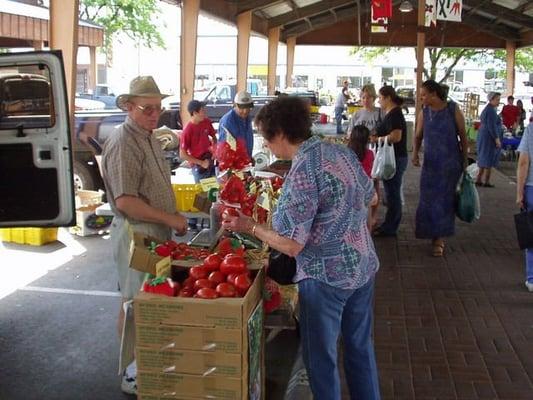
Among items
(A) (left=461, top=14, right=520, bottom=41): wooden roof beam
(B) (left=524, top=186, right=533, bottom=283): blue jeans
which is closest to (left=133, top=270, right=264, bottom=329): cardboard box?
(B) (left=524, top=186, right=533, bottom=283): blue jeans

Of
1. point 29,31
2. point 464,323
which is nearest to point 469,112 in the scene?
point 29,31

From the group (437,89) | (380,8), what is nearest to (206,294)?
(437,89)

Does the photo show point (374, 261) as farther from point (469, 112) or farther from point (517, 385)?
point (469, 112)

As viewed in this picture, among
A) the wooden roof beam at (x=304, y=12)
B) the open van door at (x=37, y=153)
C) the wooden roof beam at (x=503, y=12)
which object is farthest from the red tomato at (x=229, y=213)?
the wooden roof beam at (x=503, y=12)

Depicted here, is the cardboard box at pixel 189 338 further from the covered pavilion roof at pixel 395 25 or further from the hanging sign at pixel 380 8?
the covered pavilion roof at pixel 395 25

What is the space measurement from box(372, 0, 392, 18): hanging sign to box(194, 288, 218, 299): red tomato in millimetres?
12607

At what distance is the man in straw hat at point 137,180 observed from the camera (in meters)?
3.26

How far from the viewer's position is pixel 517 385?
147 inches

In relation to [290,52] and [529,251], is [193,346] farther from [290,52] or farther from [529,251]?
[290,52]

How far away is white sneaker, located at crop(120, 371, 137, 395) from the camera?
3633 mm

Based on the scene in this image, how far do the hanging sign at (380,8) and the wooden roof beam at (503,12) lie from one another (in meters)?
8.92

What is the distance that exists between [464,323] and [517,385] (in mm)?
A: 998

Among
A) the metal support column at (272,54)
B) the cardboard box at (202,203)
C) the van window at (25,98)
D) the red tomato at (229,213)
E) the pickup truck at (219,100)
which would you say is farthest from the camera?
the metal support column at (272,54)

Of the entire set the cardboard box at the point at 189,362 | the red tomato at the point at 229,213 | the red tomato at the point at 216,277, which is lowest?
the cardboard box at the point at 189,362
